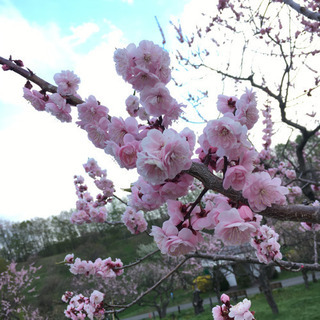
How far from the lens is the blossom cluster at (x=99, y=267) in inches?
113

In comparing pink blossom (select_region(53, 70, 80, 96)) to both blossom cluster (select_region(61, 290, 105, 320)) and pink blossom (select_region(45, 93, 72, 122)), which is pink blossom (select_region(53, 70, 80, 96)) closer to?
pink blossom (select_region(45, 93, 72, 122))

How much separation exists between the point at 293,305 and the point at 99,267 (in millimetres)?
9073

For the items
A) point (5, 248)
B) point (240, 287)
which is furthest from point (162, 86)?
point (5, 248)

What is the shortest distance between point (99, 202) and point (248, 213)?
11.5 ft

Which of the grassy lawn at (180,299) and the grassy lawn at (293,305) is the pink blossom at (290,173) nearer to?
the grassy lawn at (293,305)

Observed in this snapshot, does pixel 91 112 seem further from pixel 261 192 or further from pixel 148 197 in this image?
pixel 261 192

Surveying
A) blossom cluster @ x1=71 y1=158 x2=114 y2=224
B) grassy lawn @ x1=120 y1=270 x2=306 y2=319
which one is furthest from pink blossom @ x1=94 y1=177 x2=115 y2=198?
grassy lawn @ x1=120 y1=270 x2=306 y2=319

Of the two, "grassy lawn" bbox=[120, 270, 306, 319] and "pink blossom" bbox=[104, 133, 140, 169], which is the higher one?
"pink blossom" bbox=[104, 133, 140, 169]

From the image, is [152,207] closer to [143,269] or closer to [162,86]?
[162,86]

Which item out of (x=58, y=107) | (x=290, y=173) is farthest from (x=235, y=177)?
(x=290, y=173)

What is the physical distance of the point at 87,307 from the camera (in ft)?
8.18

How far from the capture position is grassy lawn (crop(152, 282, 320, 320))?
7855 millimetres

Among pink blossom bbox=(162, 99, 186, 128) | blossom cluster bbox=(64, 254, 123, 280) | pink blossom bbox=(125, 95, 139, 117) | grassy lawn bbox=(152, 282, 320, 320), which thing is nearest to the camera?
pink blossom bbox=(162, 99, 186, 128)

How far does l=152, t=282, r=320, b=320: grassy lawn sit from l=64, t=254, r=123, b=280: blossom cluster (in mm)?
6988
